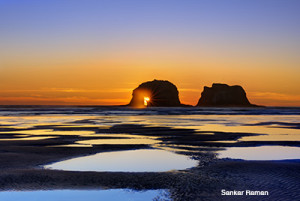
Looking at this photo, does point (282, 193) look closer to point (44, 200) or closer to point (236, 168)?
point (236, 168)

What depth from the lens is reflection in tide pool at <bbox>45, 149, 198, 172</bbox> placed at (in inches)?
390

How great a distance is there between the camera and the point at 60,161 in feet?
36.8

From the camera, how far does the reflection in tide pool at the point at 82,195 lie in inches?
267

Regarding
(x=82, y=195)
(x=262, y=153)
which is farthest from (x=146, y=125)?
(x=82, y=195)

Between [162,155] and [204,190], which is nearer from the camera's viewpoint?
[204,190]

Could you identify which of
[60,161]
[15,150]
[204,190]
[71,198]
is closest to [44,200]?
[71,198]

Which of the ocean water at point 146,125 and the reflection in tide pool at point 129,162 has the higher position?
the reflection in tide pool at point 129,162

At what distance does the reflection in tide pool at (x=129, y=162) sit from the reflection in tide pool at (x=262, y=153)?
211 centimetres

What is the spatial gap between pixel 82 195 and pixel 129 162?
13.2 ft

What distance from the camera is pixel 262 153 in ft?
43.0

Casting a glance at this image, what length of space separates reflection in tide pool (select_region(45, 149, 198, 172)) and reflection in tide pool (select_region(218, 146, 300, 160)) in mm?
2109

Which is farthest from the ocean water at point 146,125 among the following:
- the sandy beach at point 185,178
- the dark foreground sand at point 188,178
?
the dark foreground sand at point 188,178

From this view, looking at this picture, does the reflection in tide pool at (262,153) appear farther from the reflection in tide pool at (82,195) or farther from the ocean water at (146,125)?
the reflection in tide pool at (82,195)

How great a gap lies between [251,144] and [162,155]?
18.2 ft
